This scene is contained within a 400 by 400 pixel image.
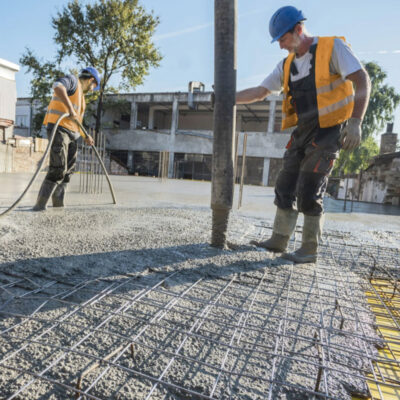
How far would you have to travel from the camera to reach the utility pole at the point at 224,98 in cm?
238

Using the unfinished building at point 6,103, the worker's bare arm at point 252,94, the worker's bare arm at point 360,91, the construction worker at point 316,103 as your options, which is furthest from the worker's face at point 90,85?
the unfinished building at point 6,103

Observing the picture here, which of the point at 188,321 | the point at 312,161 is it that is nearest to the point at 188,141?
the point at 312,161

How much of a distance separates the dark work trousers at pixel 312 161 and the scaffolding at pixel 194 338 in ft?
2.23

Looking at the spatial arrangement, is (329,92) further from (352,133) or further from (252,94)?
(252,94)

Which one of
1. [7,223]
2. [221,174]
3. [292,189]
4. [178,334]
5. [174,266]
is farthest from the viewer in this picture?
[7,223]

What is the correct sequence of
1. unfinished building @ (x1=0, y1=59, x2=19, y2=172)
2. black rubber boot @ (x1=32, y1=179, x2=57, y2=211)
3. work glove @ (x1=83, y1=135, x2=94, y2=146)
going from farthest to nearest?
unfinished building @ (x1=0, y1=59, x2=19, y2=172) < work glove @ (x1=83, y1=135, x2=94, y2=146) < black rubber boot @ (x1=32, y1=179, x2=57, y2=211)

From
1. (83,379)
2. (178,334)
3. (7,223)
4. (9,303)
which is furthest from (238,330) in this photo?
(7,223)

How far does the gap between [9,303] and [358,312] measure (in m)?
1.61

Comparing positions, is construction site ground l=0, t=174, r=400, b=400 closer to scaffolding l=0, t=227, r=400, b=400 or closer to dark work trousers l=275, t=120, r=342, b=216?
scaffolding l=0, t=227, r=400, b=400

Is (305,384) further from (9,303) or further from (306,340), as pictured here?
(9,303)

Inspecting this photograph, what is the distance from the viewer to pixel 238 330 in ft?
4.30

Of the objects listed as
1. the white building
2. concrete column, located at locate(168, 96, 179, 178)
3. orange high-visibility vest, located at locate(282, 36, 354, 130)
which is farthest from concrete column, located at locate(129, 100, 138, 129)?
orange high-visibility vest, located at locate(282, 36, 354, 130)

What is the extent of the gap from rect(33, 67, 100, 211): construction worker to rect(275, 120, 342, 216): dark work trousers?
2565mm

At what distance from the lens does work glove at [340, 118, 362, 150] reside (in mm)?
2176
